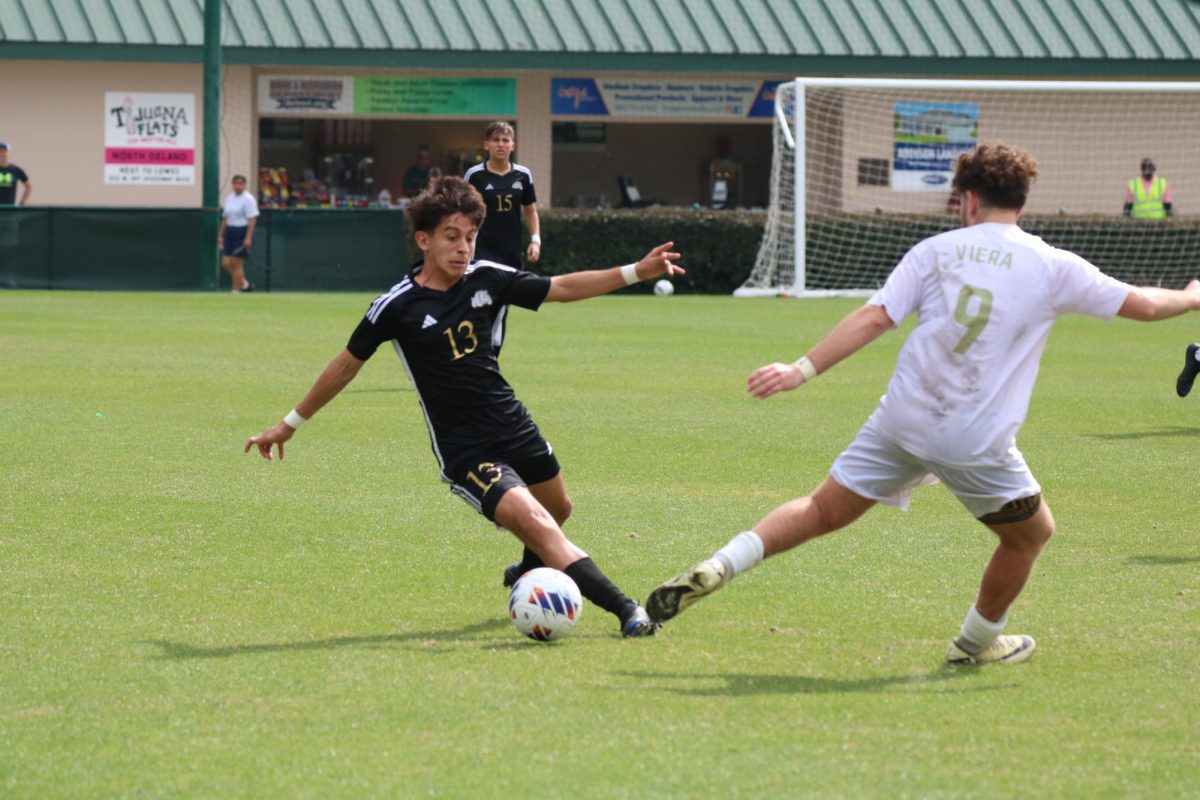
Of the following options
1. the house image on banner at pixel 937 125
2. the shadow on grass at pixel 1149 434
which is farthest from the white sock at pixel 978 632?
the house image on banner at pixel 937 125

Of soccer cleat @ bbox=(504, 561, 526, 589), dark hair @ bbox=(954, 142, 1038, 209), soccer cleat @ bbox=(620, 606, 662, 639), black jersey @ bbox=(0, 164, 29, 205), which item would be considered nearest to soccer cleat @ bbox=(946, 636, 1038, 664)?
soccer cleat @ bbox=(620, 606, 662, 639)

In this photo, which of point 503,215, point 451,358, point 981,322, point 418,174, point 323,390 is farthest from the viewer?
point 418,174

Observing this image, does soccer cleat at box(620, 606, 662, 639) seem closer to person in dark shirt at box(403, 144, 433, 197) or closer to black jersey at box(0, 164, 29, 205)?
black jersey at box(0, 164, 29, 205)

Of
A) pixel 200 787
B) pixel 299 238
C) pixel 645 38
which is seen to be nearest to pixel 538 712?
pixel 200 787

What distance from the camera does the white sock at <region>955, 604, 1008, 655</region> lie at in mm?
5590

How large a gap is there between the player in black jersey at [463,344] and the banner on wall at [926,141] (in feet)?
84.1

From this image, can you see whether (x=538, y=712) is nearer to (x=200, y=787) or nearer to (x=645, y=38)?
(x=200, y=787)

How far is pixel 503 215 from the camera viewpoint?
13.8 metres

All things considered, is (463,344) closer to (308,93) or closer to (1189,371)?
(1189,371)

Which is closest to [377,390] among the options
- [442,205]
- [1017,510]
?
[442,205]

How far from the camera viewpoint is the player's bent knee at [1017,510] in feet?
17.9

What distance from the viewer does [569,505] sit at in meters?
6.73

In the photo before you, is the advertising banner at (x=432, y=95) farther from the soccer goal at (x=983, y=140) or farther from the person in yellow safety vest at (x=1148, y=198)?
the person in yellow safety vest at (x=1148, y=198)

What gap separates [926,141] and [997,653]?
1046 inches
